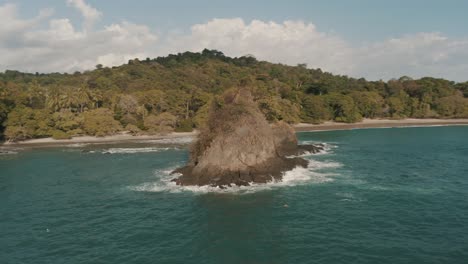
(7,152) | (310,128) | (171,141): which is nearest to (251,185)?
(171,141)

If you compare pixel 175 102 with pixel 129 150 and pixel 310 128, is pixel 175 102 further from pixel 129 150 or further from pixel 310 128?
pixel 310 128

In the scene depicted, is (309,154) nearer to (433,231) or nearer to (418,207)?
(418,207)

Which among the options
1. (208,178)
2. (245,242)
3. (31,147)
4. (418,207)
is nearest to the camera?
(245,242)

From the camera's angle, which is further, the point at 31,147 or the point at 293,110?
the point at 293,110

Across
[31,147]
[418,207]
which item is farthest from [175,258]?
[31,147]

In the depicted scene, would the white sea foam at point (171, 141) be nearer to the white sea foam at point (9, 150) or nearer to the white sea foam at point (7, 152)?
the white sea foam at point (9, 150)

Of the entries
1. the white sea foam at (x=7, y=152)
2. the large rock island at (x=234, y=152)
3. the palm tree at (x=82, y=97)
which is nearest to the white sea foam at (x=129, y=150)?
the white sea foam at (x=7, y=152)

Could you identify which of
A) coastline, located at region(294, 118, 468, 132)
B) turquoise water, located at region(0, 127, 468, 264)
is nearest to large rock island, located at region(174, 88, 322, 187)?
turquoise water, located at region(0, 127, 468, 264)
